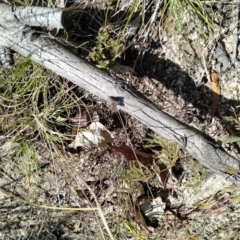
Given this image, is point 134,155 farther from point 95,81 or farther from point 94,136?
point 95,81

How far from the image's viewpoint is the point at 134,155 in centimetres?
212

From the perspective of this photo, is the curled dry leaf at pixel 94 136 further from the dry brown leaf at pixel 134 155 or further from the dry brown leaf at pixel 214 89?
the dry brown leaf at pixel 214 89

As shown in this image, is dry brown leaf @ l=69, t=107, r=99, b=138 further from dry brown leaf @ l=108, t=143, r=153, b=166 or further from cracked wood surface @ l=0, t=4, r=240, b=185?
cracked wood surface @ l=0, t=4, r=240, b=185

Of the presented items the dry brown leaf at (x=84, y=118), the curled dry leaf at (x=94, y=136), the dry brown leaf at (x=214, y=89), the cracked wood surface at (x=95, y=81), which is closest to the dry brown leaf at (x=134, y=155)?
the curled dry leaf at (x=94, y=136)

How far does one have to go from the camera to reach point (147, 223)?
226 cm

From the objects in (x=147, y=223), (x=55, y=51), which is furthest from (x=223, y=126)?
(x=55, y=51)

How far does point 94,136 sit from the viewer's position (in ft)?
7.00

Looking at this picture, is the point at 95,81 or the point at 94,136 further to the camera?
the point at 94,136

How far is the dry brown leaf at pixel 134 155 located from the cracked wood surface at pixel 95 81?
0.25 m

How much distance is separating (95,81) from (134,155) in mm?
450

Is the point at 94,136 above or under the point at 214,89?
under

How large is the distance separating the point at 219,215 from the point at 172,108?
0.57 metres

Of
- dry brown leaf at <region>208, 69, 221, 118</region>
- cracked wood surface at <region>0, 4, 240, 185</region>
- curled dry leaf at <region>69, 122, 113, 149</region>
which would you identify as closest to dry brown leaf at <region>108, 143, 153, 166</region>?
curled dry leaf at <region>69, 122, 113, 149</region>

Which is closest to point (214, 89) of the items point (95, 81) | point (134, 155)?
point (134, 155)
